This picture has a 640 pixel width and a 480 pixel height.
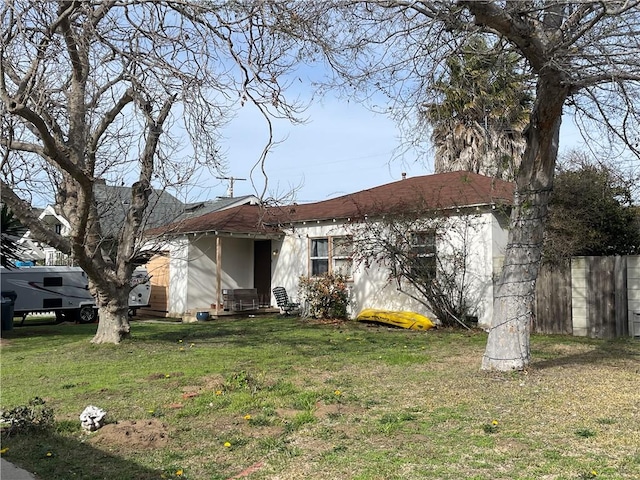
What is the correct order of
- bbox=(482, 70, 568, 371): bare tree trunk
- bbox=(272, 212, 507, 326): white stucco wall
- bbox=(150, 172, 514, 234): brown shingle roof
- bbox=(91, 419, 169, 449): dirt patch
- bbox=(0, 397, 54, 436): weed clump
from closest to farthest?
bbox=(91, 419, 169, 449): dirt patch → bbox=(0, 397, 54, 436): weed clump → bbox=(482, 70, 568, 371): bare tree trunk → bbox=(272, 212, 507, 326): white stucco wall → bbox=(150, 172, 514, 234): brown shingle roof

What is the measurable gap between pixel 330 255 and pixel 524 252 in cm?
1078

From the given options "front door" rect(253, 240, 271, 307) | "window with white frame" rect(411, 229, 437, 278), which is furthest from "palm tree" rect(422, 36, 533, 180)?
"front door" rect(253, 240, 271, 307)

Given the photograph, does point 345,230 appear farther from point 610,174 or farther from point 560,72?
point 560,72

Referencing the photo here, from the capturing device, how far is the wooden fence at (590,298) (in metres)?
12.5

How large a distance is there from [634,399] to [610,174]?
→ 340 inches

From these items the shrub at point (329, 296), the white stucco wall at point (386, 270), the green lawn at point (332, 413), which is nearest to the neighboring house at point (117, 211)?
the white stucco wall at point (386, 270)

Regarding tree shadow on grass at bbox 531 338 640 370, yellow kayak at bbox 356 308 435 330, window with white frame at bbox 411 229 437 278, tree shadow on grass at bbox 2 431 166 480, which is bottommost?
tree shadow on grass at bbox 2 431 166 480

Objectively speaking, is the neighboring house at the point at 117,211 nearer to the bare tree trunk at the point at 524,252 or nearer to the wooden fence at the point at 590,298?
the bare tree trunk at the point at 524,252

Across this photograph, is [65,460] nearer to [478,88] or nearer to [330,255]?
[478,88]

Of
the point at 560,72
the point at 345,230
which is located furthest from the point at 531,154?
the point at 345,230

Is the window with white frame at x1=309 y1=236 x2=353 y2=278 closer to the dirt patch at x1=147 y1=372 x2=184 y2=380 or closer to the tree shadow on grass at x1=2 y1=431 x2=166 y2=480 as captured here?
the dirt patch at x1=147 y1=372 x2=184 y2=380

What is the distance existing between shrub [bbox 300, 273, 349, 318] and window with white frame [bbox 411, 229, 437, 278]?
3038mm

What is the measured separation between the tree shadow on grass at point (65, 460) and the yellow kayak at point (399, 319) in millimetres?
10836

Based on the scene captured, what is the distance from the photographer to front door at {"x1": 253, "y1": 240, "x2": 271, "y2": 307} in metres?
21.2
